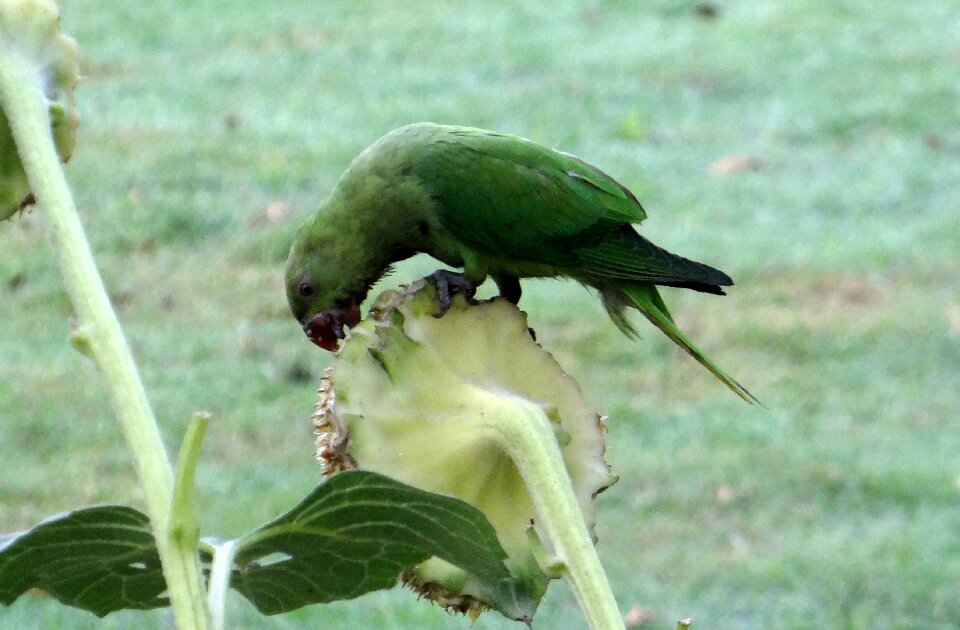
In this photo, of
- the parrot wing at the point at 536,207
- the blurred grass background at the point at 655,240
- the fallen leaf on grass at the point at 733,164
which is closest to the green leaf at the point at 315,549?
the parrot wing at the point at 536,207

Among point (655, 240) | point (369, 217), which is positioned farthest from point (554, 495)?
point (655, 240)

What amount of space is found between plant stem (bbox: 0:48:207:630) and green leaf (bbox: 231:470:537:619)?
0.10m

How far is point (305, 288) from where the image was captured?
1.99 m

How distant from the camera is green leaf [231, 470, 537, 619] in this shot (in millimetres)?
751

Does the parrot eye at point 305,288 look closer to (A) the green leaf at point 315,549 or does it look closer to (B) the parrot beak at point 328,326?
(B) the parrot beak at point 328,326

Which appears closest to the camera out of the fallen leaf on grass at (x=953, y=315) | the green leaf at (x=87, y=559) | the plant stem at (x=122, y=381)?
the plant stem at (x=122, y=381)

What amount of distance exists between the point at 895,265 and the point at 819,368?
1.00 m

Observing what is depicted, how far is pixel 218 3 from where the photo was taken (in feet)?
30.7

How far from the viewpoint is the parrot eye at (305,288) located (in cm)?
198

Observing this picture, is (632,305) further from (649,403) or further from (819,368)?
(819,368)

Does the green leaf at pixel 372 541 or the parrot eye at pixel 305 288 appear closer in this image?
the green leaf at pixel 372 541

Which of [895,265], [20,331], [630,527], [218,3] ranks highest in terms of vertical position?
[218,3]

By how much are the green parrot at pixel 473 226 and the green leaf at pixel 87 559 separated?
1018 millimetres

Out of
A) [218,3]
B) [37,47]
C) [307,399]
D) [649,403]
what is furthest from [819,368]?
[218,3]
